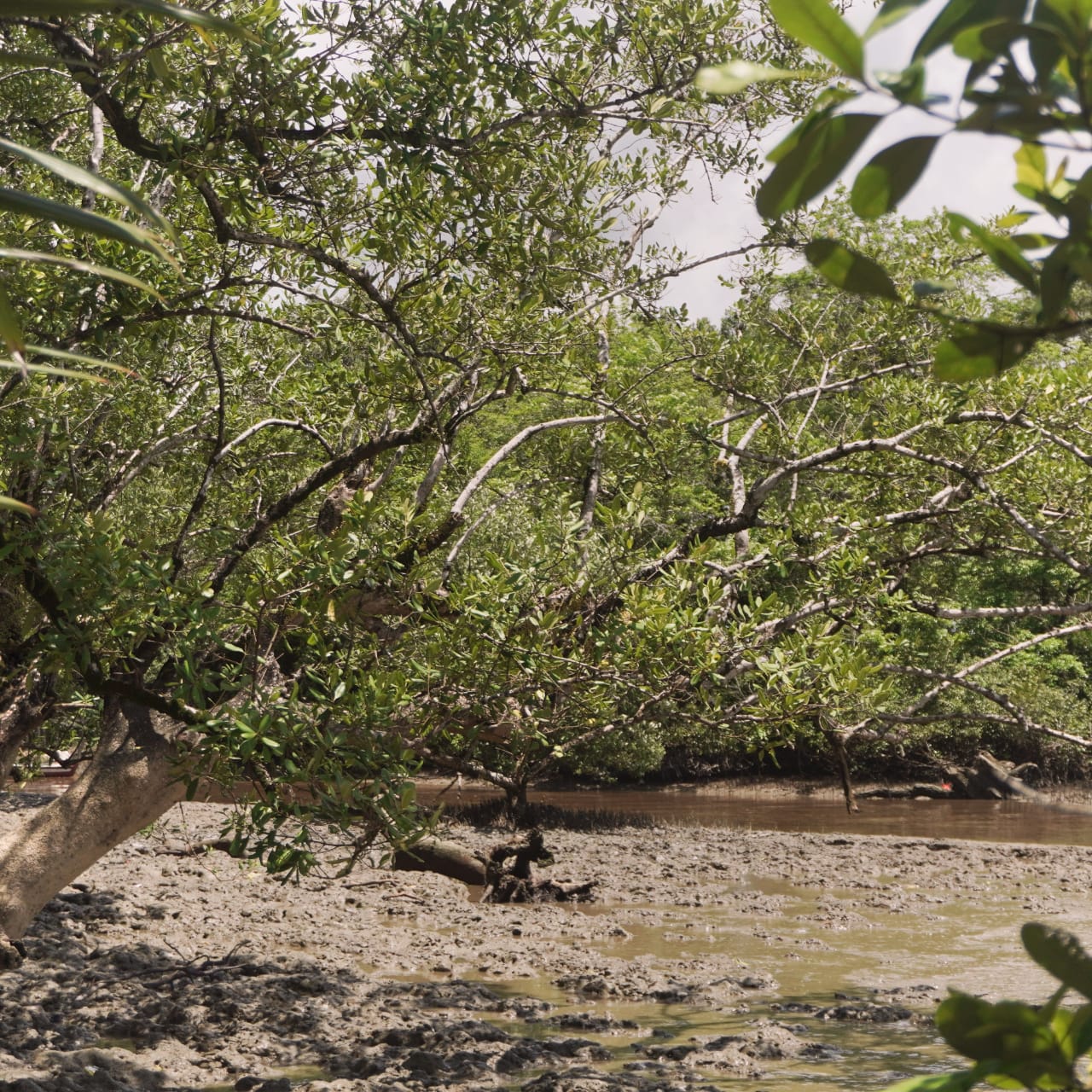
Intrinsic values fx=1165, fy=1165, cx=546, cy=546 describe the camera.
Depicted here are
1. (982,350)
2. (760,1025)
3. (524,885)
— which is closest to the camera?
(982,350)

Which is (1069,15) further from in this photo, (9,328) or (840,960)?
(840,960)

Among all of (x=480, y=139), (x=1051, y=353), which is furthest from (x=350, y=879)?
(x=1051, y=353)

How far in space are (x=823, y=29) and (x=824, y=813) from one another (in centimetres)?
2563

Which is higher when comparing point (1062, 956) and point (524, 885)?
point (1062, 956)

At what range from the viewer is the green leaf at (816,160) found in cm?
73

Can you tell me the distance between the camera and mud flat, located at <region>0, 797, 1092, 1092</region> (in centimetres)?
706

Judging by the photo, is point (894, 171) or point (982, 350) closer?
point (894, 171)

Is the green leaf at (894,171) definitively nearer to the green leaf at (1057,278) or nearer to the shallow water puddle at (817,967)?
the green leaf at (1057,278)

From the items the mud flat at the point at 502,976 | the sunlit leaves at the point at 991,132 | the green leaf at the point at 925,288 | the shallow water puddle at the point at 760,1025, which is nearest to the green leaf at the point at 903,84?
the sunlit leaves at the point at 991,132

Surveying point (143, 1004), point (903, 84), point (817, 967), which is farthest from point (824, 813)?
point (903, 84)

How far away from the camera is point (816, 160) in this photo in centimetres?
74

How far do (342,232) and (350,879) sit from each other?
32.3 ft

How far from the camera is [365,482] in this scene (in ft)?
24.4

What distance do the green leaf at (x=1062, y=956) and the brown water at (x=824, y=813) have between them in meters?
19.4
